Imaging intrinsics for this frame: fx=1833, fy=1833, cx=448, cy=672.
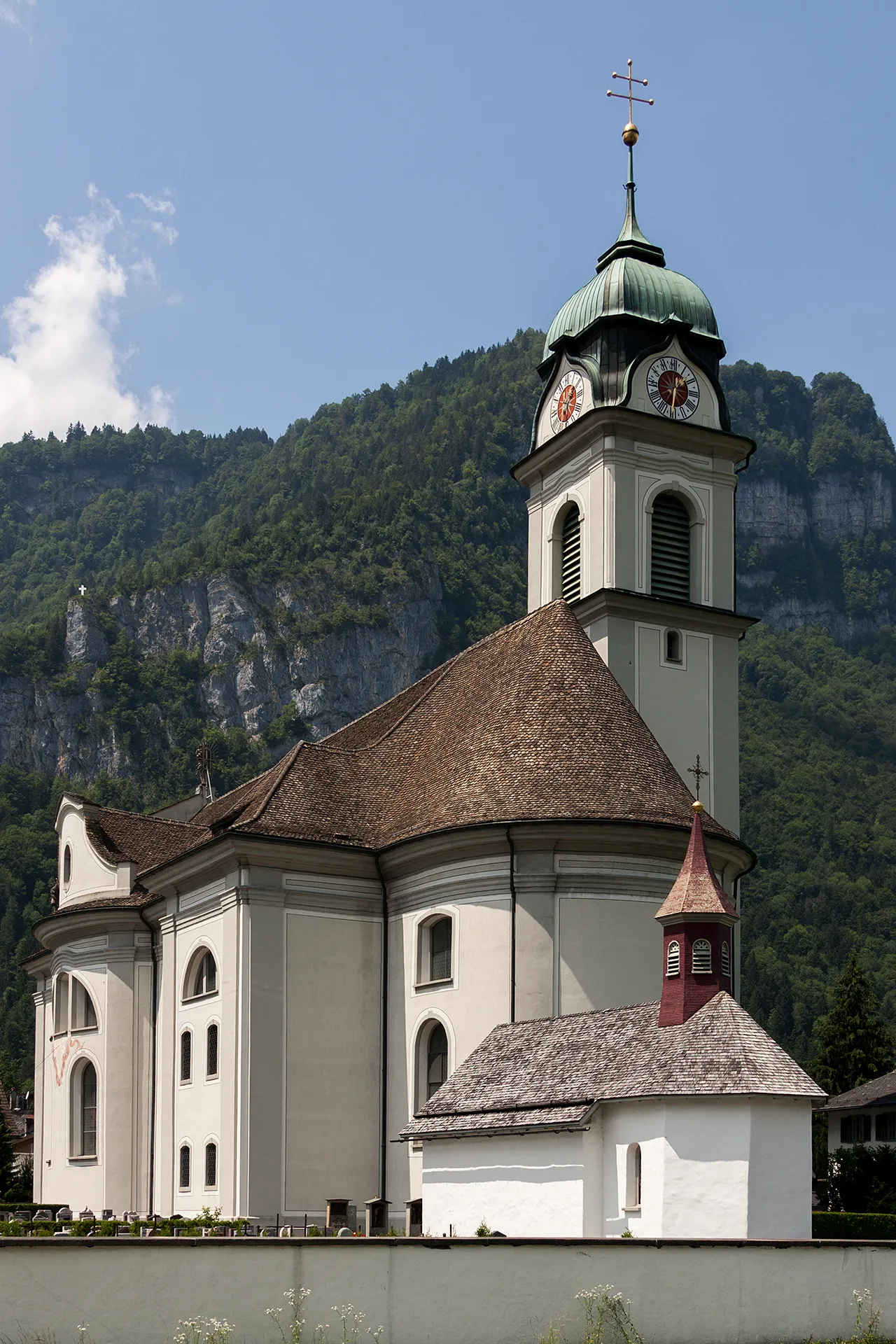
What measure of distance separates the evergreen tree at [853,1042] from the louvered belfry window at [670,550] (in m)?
37.7

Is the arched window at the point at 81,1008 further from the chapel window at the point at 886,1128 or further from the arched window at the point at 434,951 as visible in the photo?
the chapel window at the point at 886,1128

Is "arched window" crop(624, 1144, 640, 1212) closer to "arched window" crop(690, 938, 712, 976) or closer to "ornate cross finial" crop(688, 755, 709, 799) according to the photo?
"arched window" crop(690, 938, 712, 976)

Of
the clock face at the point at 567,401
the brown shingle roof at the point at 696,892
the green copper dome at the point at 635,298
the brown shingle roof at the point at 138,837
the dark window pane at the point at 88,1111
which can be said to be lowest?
the dark window pane at the point at 88,1111

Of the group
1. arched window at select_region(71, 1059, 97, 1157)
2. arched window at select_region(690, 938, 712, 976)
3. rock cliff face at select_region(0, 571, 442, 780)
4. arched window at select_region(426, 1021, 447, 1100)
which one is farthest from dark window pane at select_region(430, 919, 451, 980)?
rock cliff face at select_region(0, 571, 442, 780)

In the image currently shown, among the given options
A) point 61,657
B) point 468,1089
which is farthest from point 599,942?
point 61,657

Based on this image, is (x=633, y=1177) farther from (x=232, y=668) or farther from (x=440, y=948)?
(x=232, y=668)

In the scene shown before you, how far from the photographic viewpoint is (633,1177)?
28188 mm

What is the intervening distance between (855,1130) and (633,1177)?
42.3 metres

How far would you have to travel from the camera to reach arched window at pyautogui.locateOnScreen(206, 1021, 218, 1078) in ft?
124

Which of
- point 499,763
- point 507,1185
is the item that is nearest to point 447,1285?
point 507,1185

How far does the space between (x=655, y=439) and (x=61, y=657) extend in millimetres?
156789

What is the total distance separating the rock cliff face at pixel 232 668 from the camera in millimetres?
184875

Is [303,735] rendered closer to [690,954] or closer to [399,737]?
[399,737]

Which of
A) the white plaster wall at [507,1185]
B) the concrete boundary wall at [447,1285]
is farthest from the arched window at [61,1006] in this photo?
the concrete boundary wall at [447,1285]
